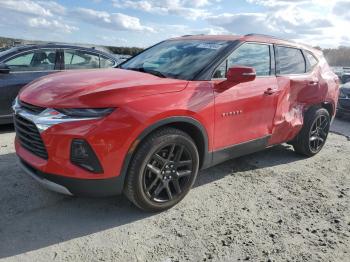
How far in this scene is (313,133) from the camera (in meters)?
5.54

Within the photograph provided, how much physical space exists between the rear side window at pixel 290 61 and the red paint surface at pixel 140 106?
147 mm

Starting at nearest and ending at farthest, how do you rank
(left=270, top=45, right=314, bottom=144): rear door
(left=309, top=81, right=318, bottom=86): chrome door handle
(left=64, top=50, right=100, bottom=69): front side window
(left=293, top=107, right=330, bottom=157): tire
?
(left=270, top=45, right=314, bottom=144): rear door, (left=309, top=81, right=318, bottom=86): chrome door handle, (left=293, top=107, right=330, bottom=157): tire, (left=64, top=50, right=100, bottom=69): front side window

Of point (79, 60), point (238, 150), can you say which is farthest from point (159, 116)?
point (79, 60)

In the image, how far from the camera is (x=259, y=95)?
4242 millimetres

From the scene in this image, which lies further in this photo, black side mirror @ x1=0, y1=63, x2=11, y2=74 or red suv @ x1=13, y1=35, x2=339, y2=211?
black side mirror @ x1=0, y1=63, x2=11, y2=74

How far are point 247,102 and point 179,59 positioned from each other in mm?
915

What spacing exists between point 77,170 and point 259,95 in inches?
90.4

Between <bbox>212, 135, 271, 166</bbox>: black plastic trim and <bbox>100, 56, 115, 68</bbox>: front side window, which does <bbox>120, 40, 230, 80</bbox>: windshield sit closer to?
<bbox>212, 135, 271, 166</bbox>: black plastic trim

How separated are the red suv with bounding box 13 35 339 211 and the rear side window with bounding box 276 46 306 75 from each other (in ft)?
0.07

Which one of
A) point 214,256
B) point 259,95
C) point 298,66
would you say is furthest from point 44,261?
point 298,66

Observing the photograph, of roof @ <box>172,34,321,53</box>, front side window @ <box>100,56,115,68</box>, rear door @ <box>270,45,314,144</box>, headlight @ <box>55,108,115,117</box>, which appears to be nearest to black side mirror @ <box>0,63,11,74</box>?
front side window @ <box>100,56,115,68</box>

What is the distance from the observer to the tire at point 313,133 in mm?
5328

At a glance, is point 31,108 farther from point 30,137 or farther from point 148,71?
point 148,71

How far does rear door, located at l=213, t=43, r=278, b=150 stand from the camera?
3867mm
